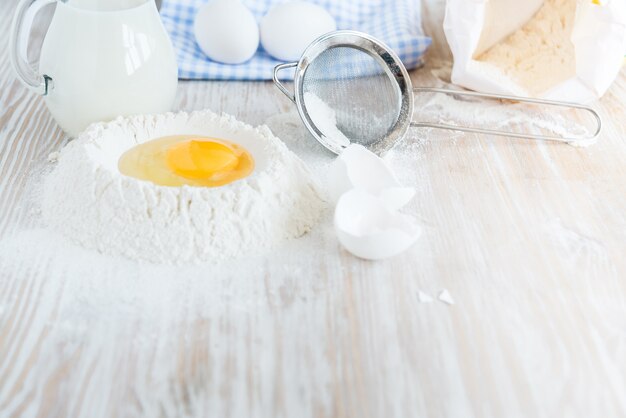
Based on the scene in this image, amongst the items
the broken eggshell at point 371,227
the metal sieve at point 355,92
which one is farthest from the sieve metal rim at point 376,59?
the broken eggshell at point 371,227

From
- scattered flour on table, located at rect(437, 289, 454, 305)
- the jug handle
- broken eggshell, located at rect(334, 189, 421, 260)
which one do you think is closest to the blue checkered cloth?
the jug handle

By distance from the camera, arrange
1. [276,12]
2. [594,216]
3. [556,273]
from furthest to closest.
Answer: [276,12]
[594,216]
[556,273]

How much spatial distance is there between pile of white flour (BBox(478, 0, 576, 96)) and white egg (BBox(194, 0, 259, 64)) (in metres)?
0.58

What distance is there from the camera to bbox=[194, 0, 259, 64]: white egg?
171 centimetres

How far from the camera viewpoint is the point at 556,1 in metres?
1.80

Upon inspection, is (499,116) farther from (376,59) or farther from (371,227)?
(371,227)

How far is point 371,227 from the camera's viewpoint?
1208mm

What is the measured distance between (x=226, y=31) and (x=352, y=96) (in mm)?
416

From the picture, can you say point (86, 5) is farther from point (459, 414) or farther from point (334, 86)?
point (459, 414)

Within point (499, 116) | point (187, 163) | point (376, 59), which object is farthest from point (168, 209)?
point (499, 116)

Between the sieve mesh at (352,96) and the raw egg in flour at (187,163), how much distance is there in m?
0.25

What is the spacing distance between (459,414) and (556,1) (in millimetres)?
1236

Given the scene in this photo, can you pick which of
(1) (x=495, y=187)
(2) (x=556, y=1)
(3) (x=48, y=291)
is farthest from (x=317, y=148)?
(2) (x=556, y=1)

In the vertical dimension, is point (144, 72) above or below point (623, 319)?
above
